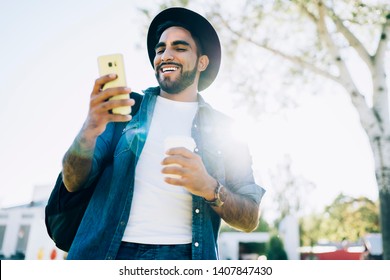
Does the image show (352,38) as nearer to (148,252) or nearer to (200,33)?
(200,33)

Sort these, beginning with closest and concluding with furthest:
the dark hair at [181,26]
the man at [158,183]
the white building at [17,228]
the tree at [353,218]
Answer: the man at [158,183]
the dark hair at [181,26]
the white building at [17,228]
the tree at [353,218]

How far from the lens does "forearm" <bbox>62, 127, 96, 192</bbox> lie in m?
1.60

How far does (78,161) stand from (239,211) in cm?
82

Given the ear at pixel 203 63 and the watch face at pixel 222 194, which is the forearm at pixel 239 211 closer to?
the watch face at pixel 222 194

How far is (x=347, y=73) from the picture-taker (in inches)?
314

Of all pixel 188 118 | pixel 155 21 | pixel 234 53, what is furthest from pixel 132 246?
pixel 234 53

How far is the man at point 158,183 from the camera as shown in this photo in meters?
1.56

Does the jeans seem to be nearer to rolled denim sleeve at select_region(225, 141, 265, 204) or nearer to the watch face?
the watch face

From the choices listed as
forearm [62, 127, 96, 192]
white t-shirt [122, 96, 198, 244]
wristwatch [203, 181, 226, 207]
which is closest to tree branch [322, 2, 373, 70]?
white t-shirt [122, 96, 198, 244]

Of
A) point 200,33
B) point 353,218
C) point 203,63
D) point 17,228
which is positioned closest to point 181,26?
point 200,33

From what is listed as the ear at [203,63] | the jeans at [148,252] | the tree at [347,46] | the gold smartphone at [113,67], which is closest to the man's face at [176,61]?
the ear at [203,63]

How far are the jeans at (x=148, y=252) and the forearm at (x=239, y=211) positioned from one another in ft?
0.89

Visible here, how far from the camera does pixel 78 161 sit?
5.46 ft
